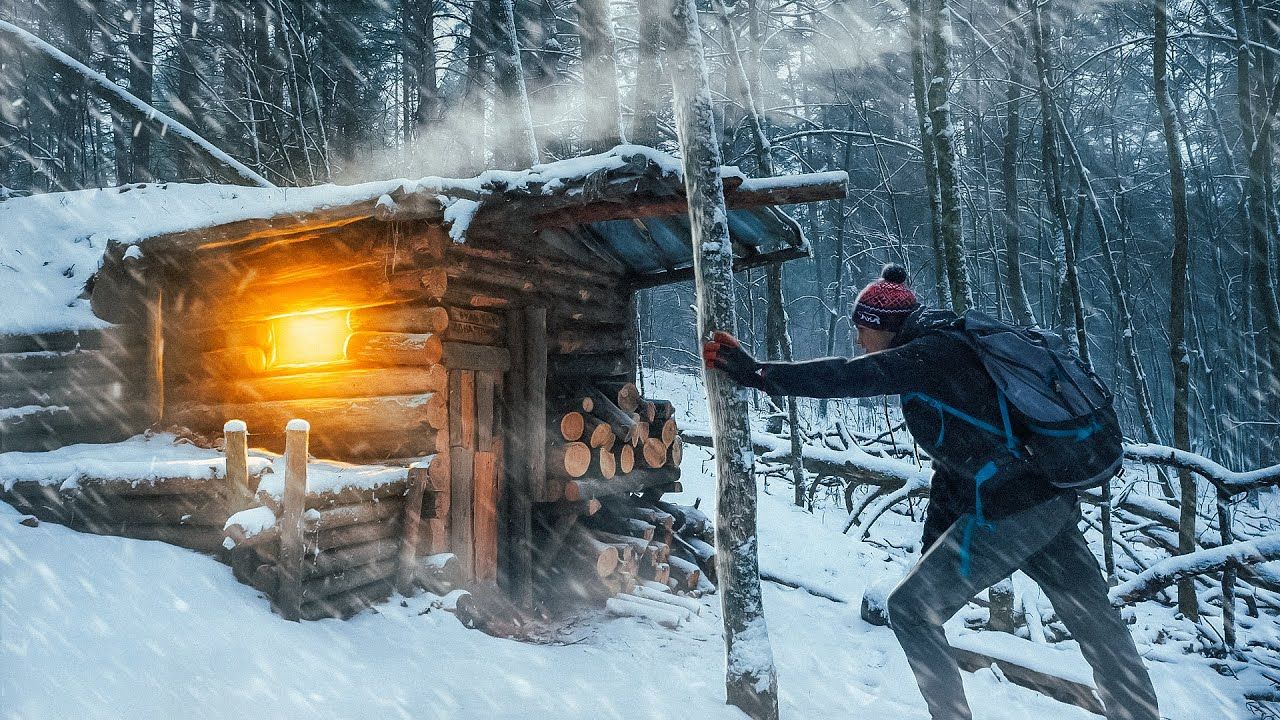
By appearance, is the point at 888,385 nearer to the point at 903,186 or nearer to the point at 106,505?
the point at 106,505

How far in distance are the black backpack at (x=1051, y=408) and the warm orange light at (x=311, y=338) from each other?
17.1ft

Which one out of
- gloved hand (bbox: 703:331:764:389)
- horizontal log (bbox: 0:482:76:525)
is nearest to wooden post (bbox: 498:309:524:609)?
horizontal log (bbox: 0:482:76:525)

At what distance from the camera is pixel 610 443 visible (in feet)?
22.6

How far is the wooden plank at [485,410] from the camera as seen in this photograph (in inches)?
246

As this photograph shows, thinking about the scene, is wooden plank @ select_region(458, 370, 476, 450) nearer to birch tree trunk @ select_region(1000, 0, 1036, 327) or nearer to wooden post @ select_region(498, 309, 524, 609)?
wooden post @ select_region(498, 309, 524, 609)

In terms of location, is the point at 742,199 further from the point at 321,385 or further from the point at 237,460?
the point at 321,385

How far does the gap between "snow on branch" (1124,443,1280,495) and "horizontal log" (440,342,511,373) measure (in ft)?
18.5

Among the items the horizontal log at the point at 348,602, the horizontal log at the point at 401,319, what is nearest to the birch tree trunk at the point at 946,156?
the horizontal log at the point at 401,319

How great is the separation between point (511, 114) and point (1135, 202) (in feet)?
73.6

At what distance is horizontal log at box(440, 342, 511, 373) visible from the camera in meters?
5.87

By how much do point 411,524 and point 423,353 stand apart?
4.39 ft

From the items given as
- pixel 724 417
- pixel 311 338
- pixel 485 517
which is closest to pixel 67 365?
pixel 311 338

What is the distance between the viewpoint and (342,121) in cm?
1550

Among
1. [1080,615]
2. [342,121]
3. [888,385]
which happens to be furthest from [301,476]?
[342,121]
